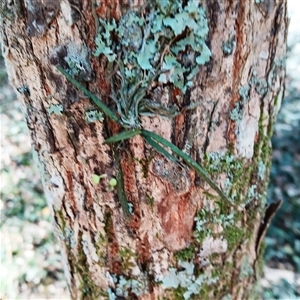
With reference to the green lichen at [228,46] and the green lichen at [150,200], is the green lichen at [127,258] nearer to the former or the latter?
the green lichen at [150,200]

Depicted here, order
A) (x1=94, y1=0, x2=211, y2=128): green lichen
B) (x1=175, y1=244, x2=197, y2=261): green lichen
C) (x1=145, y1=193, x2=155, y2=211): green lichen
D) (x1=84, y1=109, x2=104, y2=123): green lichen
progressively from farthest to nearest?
1. (x1=175, y1=244, x2=197, y2=261): green lichen
2. (x1=145, y1=193, x2=155, y2=211): green lichen
3. (x1=84, y1=109, x2=104, y2=123): green lichen
4. (x1=94, y1=0, x2=211, y2=128): green lichen

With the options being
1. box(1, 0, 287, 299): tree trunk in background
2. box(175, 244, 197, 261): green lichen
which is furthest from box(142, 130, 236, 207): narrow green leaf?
box(175, 244, 197, 261): green lichen

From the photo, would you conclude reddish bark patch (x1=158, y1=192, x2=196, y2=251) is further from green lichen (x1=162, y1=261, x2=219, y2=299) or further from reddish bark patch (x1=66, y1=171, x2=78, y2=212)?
reddish bark patch (x1=66, y1=171, x2=78, y2=212)

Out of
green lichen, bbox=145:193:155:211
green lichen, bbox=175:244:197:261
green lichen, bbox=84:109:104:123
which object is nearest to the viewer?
green lichen, bbox=84:109:104:123

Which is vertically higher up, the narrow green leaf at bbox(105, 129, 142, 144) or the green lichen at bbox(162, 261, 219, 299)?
the narrow green leaf at bbox(105, 129, 142, 144)

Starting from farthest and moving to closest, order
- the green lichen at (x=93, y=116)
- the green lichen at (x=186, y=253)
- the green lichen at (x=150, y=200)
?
the green lichen at (x=186, y=253)
the green lichen at (x=150, y=200)
the green lichen at (x=93, y=116)

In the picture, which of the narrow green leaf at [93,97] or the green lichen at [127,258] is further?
the green lichen at [127,258]

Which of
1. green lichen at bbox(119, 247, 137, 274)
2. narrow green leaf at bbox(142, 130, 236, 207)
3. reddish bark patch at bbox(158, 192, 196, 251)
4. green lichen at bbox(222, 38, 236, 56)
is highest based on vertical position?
green lichen at bbox(222, 38, 236, 56)

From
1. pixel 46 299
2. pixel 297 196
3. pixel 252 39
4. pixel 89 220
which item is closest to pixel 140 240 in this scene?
pixel 89 220

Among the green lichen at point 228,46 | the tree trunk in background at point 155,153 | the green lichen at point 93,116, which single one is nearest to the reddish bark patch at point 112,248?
the tree trunk in background at point 155,153

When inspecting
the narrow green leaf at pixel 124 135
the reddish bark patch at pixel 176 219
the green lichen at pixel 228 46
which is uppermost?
the green lichen at pixel 228 46
